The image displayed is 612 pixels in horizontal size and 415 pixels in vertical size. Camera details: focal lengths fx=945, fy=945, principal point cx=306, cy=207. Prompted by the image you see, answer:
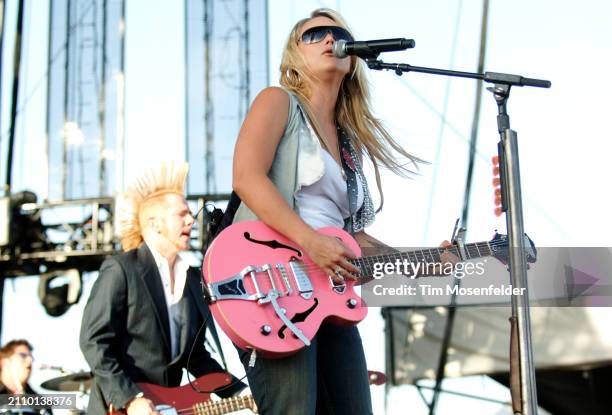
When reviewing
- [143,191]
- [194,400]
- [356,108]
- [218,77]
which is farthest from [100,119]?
[356,108]

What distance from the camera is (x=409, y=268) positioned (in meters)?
2.68

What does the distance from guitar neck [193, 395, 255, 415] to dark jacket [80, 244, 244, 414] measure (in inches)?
3.1

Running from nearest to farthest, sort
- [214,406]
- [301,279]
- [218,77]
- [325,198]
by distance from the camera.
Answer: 1. [301,279]
2. [325,198]
3. [214,406]
4. [218,77]

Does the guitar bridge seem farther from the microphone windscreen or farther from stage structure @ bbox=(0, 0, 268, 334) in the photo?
stage structure @ bbox=(0, 0, 268, 334)

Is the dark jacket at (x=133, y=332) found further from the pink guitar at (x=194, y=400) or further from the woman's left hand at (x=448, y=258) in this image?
the woman's left hand at (x=448, y=258)

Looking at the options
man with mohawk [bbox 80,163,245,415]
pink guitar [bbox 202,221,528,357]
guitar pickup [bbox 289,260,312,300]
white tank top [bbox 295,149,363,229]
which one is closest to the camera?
pink guitar [bbox 202,221,528,357]

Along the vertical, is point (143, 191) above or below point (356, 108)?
above

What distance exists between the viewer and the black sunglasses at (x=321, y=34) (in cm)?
265

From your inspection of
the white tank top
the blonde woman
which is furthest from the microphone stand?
the white tank top

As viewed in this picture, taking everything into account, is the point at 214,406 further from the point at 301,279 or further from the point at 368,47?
the point at 368,47

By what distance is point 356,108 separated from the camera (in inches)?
110

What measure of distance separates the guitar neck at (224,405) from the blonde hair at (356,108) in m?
1.78

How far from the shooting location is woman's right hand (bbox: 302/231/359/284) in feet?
7.58

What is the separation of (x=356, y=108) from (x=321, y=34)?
0.27 meters
